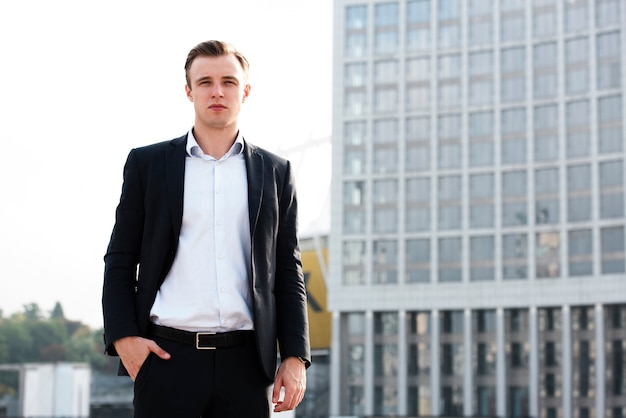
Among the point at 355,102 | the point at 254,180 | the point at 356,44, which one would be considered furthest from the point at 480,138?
the point at 254,180

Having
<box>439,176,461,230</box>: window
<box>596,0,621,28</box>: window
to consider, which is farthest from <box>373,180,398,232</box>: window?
<box>596,0,621,28</box>: window

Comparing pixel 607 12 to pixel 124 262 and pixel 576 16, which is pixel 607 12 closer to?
pixel 576 16

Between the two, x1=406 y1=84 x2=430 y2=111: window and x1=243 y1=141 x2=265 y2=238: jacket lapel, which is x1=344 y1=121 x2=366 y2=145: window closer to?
Answer: x1=406 y1=84 x2=430 y2=111: window

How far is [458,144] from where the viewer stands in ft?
259

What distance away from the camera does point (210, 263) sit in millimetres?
3457

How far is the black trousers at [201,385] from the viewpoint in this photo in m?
3.34

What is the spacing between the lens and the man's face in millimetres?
3549

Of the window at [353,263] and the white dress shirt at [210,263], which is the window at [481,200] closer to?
the window at [353,263]

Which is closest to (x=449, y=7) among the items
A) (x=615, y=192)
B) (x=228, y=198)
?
(x=615, y=192)

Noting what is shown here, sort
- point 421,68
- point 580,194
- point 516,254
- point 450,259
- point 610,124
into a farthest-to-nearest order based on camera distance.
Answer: point 421,68, point 450,259, point 516,254, point 610,124, point 580,194

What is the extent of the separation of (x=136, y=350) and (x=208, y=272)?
0.32 meters

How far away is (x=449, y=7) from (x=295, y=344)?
7915 cm

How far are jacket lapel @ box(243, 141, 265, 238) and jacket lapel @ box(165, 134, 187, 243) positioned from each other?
205 mm

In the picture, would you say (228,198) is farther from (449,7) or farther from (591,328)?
(449,7)
